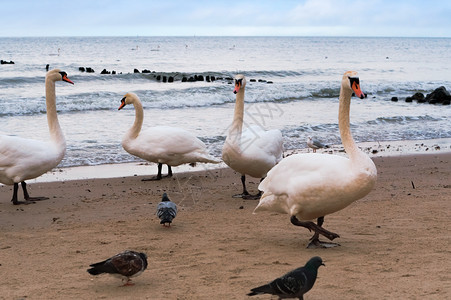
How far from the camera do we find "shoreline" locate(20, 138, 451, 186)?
11.4 m

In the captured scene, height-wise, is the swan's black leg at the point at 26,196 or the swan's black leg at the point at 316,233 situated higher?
the swan's black leg at the point at 316,233

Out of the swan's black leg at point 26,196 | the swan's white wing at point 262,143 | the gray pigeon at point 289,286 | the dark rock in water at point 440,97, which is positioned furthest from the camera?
the dark rock in water at point 440,97

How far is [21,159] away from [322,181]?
4.69 m

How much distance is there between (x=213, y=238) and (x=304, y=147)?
8.53 m

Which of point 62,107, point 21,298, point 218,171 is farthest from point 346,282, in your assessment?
point 62,107

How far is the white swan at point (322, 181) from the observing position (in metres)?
5.88

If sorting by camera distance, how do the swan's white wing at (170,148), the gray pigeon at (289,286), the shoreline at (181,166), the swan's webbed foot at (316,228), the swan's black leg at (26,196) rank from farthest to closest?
the shoreline at (181,166), the swan's white wing at (170,148), the swan's black leg at (26,196), the swan's webbed foot at (316,228), the gray pigeon at (289,286)

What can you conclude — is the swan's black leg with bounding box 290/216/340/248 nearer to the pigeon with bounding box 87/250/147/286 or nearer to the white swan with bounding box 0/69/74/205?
the pigeon with bounding box 87/250/147/286

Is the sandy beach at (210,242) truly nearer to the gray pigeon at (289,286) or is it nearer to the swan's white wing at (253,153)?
the gray pigeon at (289,286)

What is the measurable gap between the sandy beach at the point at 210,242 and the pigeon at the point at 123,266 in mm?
154

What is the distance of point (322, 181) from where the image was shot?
19.6 ft

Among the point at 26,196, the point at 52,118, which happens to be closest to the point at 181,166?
the point at 52,118

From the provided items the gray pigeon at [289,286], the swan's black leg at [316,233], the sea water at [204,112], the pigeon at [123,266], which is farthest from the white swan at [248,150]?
the gray pigeon at [289,286]

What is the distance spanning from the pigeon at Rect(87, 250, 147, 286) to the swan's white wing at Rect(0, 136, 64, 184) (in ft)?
13.7
